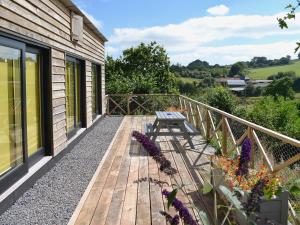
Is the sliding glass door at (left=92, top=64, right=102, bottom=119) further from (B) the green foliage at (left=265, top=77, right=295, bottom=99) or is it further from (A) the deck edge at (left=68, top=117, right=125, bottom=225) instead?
(B) the green foliage at (left=265, top=77, right=295, bottom=99)

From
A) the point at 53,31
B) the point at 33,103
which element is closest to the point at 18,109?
the point at 33,103

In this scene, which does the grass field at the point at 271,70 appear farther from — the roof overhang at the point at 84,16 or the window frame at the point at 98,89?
the roof overhang at the point at 84,16

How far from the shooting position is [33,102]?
4848 mm

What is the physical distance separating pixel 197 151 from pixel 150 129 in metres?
0.94

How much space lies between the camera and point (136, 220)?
11.1ft

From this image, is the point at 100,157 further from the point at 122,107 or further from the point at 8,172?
the point at 122,107

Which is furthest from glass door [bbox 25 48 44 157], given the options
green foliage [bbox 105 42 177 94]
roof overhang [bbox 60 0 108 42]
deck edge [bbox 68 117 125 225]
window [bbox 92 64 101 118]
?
green foliage [bbox 105 42 177 94]

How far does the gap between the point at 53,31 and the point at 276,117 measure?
12.7 m

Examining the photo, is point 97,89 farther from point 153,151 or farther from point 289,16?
point 153,151

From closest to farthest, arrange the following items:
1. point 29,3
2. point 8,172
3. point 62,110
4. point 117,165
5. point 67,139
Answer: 1. point 8,172
2. point 29,3
3. point 117,165
4. point 62,110
5. point 67,139

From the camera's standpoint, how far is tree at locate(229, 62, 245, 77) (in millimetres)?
52781

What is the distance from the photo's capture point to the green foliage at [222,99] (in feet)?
51.5

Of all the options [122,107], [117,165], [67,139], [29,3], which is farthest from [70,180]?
[122,107]

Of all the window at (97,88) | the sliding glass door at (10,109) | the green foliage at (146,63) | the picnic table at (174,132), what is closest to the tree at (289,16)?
the sliding glass door at (10,109)
